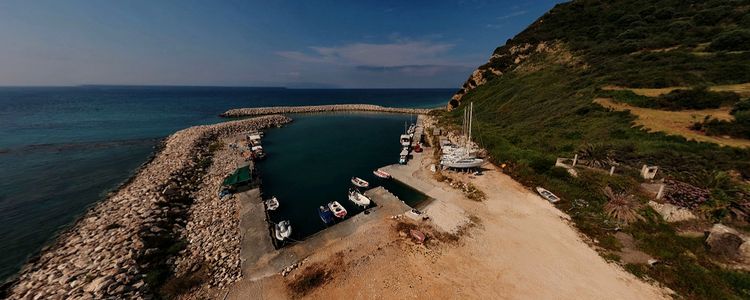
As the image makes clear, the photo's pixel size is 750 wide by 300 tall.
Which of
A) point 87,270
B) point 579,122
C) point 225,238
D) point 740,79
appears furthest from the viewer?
point 579,122

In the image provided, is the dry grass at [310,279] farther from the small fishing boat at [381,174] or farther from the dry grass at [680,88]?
the dry grass at [680,88]

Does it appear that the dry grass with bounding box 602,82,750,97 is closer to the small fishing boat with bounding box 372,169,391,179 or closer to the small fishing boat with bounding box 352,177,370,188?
the small fishing boat with bounding box 372,169,391,179

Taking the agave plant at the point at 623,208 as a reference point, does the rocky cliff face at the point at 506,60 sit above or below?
above

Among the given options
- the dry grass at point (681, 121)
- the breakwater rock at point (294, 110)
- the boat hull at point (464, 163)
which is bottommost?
the boat hull at point (464, 163)

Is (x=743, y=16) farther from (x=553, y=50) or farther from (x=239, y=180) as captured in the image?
(x=239, y=180)

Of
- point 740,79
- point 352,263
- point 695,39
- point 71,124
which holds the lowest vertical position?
point 352,263

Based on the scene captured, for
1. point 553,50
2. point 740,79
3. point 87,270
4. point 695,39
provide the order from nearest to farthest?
point 87,270 → point 740,79 → point 695,39 → point 553,50

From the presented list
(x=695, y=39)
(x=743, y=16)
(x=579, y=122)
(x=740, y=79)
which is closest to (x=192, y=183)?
(x=579, y=122)

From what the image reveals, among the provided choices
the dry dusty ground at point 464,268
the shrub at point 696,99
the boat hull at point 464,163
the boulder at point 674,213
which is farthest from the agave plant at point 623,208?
the shrub at point 696,99

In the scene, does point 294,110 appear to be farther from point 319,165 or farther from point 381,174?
point 381,174
